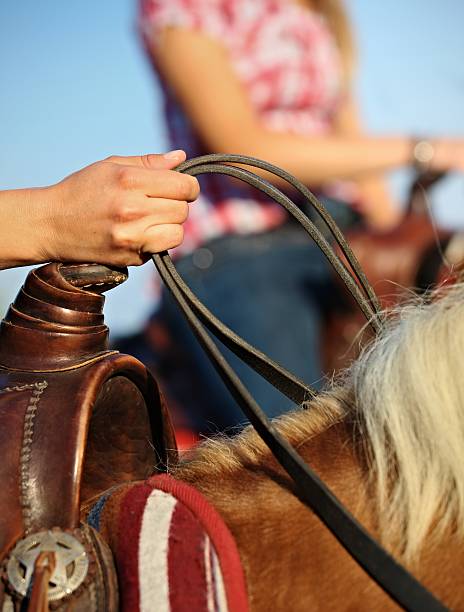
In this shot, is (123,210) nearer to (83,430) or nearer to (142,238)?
(142,238)

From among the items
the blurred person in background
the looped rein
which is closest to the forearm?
the looped rein

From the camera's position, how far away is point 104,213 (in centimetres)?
74

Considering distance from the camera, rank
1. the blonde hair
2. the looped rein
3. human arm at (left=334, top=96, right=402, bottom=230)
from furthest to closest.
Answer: human arm at (left=334, top=96, right=402, bottom=230) < the blonde hair < the looped rein

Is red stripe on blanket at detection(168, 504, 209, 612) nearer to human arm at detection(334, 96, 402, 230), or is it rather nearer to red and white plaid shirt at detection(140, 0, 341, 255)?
red and white plaid shirt at detection(140, 0, 341, 255)

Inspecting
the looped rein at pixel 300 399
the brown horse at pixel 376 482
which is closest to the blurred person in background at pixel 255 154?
the looped rein at pixel 300 399

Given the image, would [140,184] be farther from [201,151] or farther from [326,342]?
[201,151]

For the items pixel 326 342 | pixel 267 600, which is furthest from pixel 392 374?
pixel 326 342

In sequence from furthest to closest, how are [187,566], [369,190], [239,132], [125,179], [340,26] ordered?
[369,190] → [340,26] → [239,132] → [125,179] → [187,566]

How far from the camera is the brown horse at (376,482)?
1.98 ft

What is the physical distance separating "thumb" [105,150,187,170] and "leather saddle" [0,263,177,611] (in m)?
0.10

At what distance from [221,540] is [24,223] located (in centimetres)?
34

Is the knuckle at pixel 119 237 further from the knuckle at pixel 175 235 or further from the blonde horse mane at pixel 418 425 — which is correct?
the blonde horse mane at pixel 418 425

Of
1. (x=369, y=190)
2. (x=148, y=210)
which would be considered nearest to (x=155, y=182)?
(x=148, y=210)

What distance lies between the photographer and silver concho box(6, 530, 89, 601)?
25.3 inches
